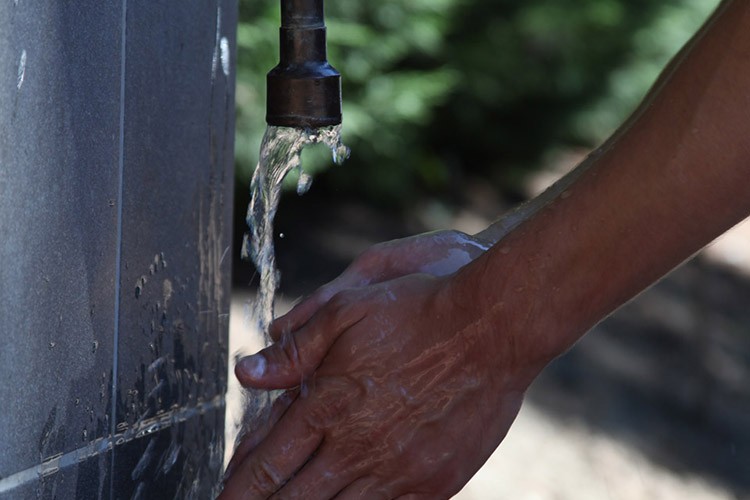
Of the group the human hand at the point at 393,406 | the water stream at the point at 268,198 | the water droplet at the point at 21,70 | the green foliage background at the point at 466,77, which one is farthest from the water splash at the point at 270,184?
the green foliage background at the point at 466,77

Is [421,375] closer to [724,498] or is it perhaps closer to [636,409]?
[724,498]

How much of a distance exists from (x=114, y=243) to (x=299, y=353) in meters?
0.30

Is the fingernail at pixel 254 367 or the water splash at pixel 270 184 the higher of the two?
the water splash at pixel 270 184

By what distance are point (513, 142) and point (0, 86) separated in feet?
19.7

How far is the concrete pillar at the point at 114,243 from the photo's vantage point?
1.24m

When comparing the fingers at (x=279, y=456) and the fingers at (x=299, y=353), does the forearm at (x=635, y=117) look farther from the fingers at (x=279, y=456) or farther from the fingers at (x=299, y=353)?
the fingers at (x=279, y=456)

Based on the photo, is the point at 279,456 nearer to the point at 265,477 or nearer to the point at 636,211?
the point at 265,477

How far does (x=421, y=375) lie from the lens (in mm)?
1471

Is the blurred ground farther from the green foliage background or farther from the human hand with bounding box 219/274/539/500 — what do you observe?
the human hand with bounding box 219/274/539/500

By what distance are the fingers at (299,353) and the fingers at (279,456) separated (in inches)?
2.1

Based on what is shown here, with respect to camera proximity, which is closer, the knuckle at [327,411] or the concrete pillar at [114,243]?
the concrete pillar at [114,243]

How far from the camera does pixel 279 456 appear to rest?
58.0 inches

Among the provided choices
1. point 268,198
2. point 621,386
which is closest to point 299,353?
point 268,198

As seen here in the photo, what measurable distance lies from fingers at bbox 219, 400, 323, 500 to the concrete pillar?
0.60 feet
